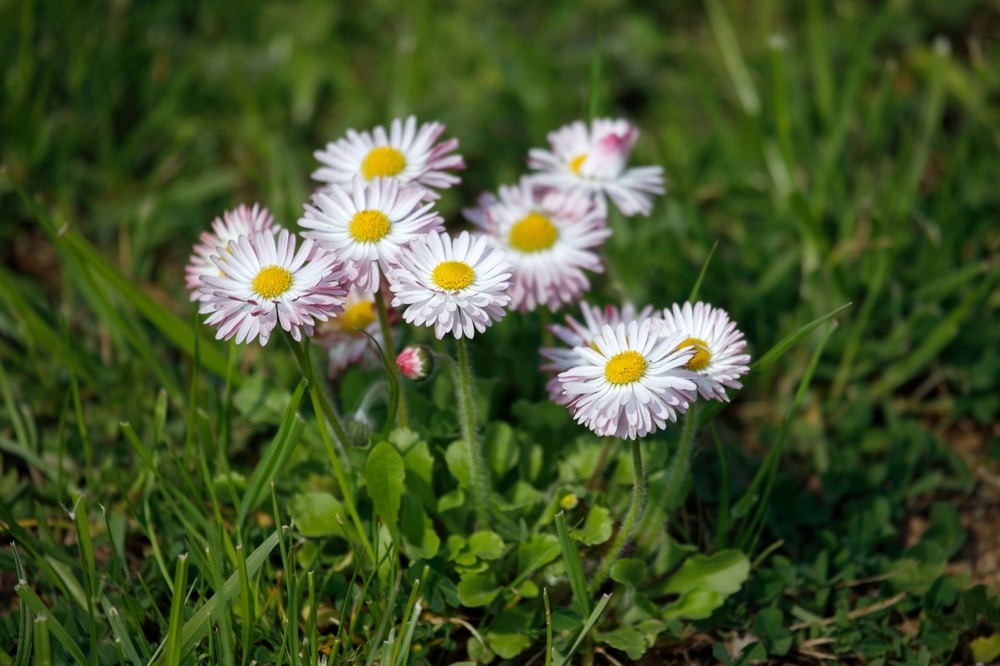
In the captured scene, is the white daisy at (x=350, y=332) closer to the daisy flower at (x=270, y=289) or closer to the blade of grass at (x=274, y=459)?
the blade of grass at (x=274, y=459)

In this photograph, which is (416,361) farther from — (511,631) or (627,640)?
(627,640)

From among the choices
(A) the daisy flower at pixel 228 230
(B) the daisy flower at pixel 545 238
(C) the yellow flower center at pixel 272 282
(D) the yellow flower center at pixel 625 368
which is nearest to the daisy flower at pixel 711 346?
(D) the yellow flower center at pixel 625 368

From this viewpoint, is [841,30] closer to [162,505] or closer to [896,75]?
[896,75]

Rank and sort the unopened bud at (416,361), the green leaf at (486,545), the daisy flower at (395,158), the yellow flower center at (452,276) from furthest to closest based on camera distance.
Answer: the daisy flower at (395,158) → the green leaf at (486,545) → the unopened bud at (416,361) → the yellow flower center at (452,276)

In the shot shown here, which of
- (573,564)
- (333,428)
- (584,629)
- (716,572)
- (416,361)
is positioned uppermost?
(416,361)

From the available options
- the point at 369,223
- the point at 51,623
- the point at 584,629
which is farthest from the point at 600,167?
the point at 51,623

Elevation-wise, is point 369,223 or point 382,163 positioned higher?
point 382,163

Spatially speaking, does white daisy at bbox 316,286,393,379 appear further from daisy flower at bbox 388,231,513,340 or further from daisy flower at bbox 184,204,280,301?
daisy flower at bbox 388,231,513,340

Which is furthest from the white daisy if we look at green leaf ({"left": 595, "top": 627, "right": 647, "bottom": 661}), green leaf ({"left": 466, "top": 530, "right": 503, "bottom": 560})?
green leaf ({"left": 595, "top": 627, "right": 647, "bottom": 661})
